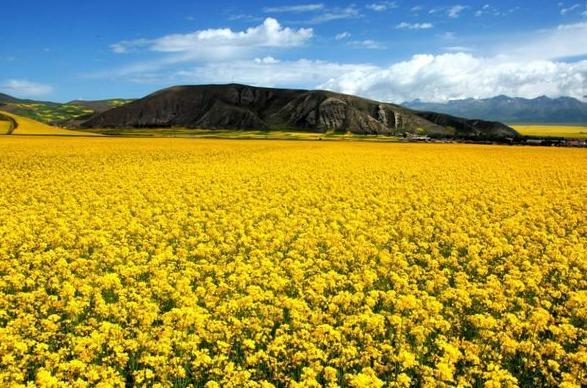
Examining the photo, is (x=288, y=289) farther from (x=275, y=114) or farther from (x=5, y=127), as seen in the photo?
(x=275, y=114)

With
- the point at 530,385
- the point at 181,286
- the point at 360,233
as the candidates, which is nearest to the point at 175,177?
the point at 360,233

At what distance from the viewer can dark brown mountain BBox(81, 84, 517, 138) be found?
533 ft

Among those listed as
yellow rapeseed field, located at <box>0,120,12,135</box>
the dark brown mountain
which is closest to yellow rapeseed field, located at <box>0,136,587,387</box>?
yellow rapeseed field, located at <box>0,120,12,135</box>

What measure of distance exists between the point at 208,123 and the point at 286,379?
16685 cm

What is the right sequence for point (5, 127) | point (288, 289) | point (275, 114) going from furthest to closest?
point (275, 114), point (5, 127), point (288, 289)

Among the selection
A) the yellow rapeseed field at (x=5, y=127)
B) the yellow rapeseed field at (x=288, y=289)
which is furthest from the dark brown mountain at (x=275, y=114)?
the yellow rapeseed field at (x=288, y=289)

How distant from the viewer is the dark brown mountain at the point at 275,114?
162375 mm

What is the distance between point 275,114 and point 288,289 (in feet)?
565

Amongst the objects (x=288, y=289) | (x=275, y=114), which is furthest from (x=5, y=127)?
(x=275, y=114)

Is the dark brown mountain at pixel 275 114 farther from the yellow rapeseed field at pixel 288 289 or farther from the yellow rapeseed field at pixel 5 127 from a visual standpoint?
the yellow rapeseed field at pixel 288 289

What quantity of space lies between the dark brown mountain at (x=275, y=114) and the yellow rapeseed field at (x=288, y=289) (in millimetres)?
138977

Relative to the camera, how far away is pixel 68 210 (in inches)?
640

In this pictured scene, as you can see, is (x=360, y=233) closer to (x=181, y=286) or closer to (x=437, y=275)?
(x=437, y=275)

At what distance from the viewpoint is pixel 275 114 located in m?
179
